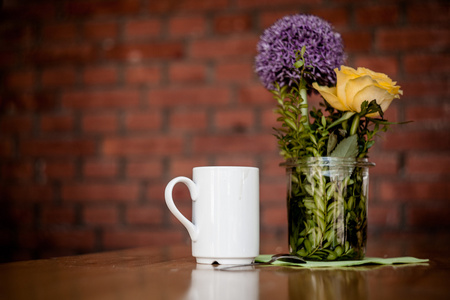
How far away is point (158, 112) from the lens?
1823 millimetres

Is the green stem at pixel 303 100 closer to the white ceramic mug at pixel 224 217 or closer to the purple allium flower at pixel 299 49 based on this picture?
the purple allium flower at pixel 299 49

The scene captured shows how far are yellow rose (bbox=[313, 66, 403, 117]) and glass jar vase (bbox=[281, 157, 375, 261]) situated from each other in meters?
0.08

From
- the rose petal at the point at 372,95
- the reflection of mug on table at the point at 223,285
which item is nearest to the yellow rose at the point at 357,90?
the rose petal at the point at 372,95

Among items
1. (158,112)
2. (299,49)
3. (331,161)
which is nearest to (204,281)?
(331,161)

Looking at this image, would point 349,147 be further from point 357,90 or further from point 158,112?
point 158,112

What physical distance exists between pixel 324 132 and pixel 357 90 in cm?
7

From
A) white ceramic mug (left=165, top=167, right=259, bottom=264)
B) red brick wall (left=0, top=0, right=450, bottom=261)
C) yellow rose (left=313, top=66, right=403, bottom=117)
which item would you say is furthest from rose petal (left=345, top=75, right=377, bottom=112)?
red brick wall (left=0, top=0, right=450, bottom=261)

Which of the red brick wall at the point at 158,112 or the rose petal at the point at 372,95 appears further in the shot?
the red brick wall at the point at 158,112

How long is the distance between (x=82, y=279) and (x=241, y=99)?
4.11ft

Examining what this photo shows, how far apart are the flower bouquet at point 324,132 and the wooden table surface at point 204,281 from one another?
73mm

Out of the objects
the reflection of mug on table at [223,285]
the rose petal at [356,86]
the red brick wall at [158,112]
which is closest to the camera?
the reflection of mug on table at [223,285]

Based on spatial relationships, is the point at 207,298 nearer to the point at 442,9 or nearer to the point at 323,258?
the point at 323,258

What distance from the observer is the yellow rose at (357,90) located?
0.71m

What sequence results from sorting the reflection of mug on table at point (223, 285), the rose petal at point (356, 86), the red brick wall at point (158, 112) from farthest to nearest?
the red brick wall at point (158, 112), the rose petal at point (356, 86), the reflection of mug on table at point (223, 285)
